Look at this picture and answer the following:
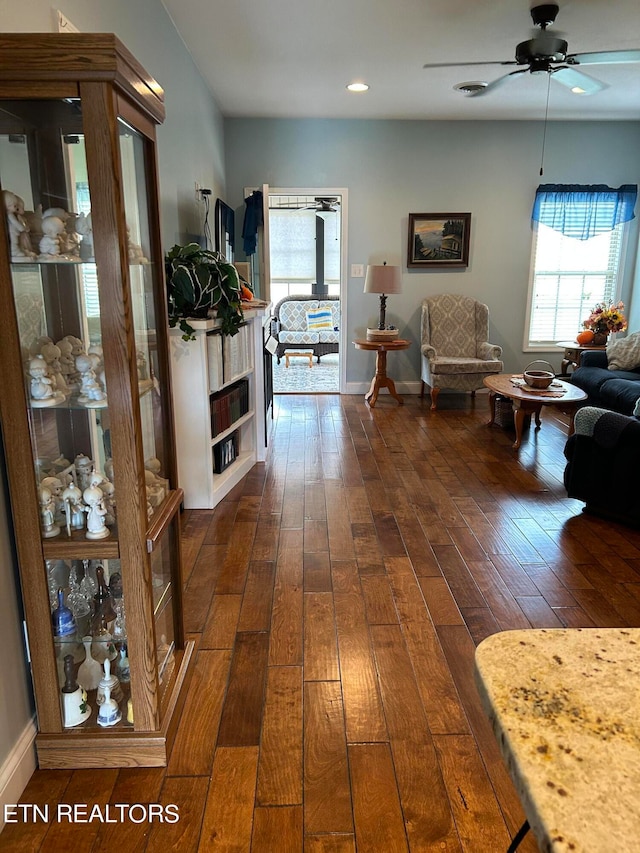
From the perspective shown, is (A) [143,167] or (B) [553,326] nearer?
(A) [143,167]

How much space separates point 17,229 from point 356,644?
1.71 metres

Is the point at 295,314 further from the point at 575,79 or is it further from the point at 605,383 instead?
the point at 575,79

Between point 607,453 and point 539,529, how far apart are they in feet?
1.78

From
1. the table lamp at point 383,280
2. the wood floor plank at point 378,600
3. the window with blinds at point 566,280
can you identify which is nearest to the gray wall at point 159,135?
the wood floor plank at point 378,600

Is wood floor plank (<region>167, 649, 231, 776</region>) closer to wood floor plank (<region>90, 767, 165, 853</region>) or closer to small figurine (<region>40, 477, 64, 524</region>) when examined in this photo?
wood floor plank (<region>90, 767, 165, 853</region>)

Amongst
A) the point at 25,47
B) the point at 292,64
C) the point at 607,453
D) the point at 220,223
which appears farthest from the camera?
the point at 220,223

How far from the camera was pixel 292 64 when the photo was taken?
14.0ft

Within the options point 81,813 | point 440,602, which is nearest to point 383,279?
point 440,602

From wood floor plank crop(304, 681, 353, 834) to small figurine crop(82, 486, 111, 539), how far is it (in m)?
0.85

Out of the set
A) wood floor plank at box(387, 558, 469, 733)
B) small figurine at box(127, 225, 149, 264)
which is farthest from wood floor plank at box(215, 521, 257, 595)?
small figurine at box(127, 225, 149, 264)

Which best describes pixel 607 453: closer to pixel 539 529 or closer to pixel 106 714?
pixel 539 529

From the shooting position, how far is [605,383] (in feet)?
16.2

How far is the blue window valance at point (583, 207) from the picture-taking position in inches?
240

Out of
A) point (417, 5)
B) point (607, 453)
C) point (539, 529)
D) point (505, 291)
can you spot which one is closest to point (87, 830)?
point (539, 529)
